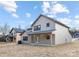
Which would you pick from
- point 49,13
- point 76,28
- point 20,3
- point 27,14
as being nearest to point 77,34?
point 76,28

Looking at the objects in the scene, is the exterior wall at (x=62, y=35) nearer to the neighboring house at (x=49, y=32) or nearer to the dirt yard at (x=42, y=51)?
the neighboring house at (x=49, y=32)

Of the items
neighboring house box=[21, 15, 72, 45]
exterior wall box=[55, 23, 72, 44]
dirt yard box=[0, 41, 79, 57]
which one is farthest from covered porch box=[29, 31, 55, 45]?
dirt yard box=[0, 41, 79, 57]

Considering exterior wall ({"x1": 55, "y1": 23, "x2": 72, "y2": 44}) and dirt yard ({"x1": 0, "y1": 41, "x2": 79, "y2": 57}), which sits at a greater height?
exterior wall ({"x1": 55, "y1": 23, "x2": 72, "y2": 44})

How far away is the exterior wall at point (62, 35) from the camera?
274 inches

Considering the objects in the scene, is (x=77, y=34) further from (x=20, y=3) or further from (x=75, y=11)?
(x=20, y=3)

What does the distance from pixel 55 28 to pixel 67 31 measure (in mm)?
789

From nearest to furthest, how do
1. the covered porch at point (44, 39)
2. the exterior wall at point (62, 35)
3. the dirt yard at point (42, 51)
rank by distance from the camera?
the dirt yard at point (42, 51)
the exterior wall at point (62, 35)
the covered porch at point (44, 39)

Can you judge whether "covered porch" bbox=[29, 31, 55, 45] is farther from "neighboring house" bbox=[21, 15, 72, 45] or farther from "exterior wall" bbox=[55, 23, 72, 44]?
"exterior wall" bbox=[55, 23, 72, 44]

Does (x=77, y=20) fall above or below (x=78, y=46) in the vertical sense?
above

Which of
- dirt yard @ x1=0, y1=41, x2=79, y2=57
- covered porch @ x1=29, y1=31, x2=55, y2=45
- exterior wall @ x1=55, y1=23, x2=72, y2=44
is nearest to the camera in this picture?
dirt yard @ x1=0, y1=41, x2=79, y2=57

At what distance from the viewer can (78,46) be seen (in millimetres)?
6617

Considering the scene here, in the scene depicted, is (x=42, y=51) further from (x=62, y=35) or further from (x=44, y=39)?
(x=44, y=39)

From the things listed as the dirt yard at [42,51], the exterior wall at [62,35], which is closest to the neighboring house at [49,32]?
the exterior wall at [62,35]

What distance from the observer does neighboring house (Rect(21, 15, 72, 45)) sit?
278 inches
